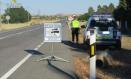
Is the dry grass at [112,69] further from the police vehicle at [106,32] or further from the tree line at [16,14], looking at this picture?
the tree line at [16,14]

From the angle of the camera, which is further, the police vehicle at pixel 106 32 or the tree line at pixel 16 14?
the tree line at pixel 16 14

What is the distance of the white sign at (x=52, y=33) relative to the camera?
2000cm

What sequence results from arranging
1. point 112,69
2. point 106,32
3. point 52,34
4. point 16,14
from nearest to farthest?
point 112,69
point 52,34
point 106,32
point 16,14

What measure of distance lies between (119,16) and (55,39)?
39.6 m

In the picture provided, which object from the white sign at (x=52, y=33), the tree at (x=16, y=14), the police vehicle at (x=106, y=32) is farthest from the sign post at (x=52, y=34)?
the tree at (x=16, y=14)

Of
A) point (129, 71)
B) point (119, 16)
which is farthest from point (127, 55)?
point (119, 16)

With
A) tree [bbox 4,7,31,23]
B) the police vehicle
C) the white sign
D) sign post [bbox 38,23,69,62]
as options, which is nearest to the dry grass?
sign post [bbox 38,23,69,62]

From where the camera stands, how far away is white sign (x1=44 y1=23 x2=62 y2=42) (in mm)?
20000

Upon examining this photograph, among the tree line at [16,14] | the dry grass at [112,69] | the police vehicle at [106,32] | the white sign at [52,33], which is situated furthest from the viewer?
the tree line at [16,14]

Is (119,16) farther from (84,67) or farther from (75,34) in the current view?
(84,67)

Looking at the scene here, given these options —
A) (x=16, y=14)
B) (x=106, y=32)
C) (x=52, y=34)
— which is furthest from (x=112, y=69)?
(x=16, y=14)

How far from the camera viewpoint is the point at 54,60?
19.3 m

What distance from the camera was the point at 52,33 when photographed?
20141mm

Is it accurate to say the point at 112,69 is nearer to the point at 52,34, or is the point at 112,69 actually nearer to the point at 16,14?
the point at 52,34
